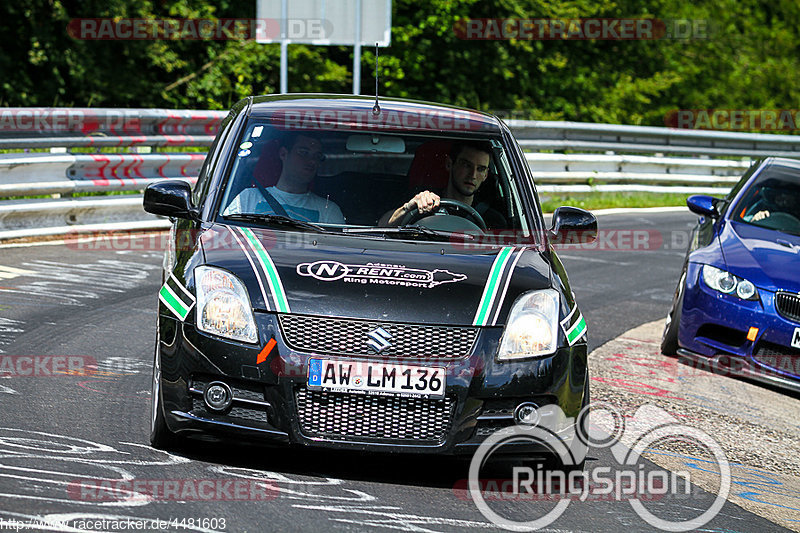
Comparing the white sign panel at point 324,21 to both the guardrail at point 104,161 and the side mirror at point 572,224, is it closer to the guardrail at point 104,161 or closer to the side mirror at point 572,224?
the guardrail at point 104,161

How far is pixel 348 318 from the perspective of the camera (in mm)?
5234

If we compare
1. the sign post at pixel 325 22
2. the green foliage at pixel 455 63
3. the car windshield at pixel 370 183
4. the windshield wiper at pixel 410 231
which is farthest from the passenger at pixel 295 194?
the green foliage at pixel 455 63

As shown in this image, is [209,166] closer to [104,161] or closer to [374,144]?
[374,144]

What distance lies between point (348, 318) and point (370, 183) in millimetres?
1399

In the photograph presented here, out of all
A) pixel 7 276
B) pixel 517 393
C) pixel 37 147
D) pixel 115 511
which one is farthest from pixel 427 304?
pixel 37 147

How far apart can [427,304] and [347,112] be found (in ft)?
5.93

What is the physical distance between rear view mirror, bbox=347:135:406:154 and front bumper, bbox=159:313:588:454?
1.57 meters

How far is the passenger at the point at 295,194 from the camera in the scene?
6238 millimetres

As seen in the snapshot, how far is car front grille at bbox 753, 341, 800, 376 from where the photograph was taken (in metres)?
8.51

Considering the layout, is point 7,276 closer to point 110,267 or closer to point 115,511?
point 110,267

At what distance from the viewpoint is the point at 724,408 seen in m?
7.96

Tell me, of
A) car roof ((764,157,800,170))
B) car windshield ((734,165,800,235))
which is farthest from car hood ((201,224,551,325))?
car roof ((764,157,800,170))

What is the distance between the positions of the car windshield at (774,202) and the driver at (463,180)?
Result: 3.65 m

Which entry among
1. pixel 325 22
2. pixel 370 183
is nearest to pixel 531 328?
pixel 370 183
